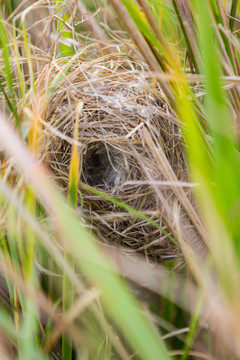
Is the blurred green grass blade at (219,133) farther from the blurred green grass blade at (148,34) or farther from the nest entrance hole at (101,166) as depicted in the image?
the nest entrance hole at (101,166)

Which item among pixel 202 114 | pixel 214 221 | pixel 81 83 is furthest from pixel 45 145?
pixel 214 221

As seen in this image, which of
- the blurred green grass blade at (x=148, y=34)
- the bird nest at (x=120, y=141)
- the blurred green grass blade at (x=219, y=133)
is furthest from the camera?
the bird nest at (x=120, y=141)

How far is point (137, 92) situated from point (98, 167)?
0.20 metres

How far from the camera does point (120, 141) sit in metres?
0.68

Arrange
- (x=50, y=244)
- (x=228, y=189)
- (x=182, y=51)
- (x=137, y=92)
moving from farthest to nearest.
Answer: (x=182, y=51), (x=137, y=92), (x=50, y=244), (x=228, y=189)

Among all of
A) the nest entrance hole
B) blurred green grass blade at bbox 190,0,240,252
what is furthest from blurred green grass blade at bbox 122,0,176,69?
the nest entrance hole

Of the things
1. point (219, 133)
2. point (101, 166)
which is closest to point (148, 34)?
point (219, 133)

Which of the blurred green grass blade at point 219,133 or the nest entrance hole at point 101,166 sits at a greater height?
the blurred green grass blade at point 219,133

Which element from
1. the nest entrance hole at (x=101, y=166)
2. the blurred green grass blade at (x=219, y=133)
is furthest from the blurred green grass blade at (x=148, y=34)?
the nest entrance hole at (x=101, y=166)

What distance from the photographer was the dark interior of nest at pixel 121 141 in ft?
2.15

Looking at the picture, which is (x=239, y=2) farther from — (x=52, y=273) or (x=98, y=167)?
(x=52, y=273)

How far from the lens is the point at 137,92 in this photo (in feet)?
2.35

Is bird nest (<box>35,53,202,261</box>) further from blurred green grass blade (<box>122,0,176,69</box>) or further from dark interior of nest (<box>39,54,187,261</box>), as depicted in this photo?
blurred green grass blade (<box>122,0,176,69</box>)

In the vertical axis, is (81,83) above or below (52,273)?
above
